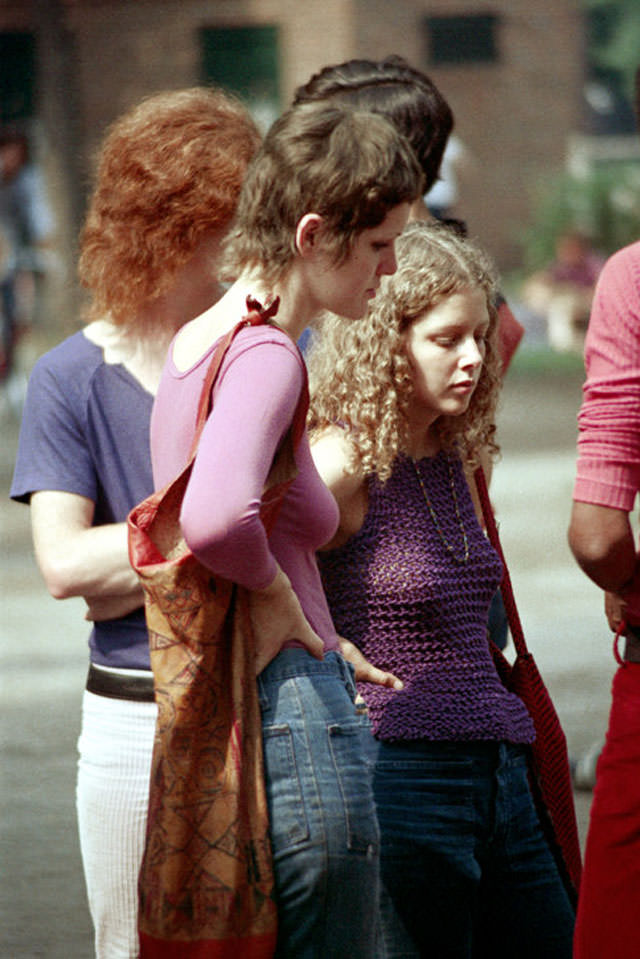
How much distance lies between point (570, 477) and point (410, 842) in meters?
8.59

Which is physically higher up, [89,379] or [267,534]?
[89,379]

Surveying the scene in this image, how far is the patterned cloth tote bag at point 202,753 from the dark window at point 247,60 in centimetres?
2055

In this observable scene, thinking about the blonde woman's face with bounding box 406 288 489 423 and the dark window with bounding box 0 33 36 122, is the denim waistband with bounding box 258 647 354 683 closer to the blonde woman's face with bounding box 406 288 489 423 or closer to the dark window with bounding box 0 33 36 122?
the blonde woman's face with bounding box 406 288 489 423

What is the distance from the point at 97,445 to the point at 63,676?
412 cm

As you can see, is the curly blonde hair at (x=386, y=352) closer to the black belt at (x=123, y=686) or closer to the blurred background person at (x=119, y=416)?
the blurred background person at (x=119, y=416)

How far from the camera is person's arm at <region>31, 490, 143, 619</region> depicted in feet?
8.27

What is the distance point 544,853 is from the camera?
2660mm

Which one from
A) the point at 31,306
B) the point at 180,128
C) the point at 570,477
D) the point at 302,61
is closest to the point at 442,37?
the point at 302,61

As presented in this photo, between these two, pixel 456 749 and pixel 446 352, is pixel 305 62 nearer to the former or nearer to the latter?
pixel 446 352

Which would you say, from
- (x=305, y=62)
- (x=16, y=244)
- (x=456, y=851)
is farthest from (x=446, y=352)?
(x=305, y=62)

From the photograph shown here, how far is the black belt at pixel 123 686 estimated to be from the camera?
2531mm

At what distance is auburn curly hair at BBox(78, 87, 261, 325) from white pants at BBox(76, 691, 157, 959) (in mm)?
686

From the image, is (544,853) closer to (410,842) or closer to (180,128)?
(410,842)

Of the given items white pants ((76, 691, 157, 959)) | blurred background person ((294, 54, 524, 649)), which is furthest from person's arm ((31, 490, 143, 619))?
blurred background person ((294, 54, 524, 649))
